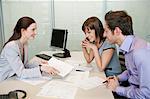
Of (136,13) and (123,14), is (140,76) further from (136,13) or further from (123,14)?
(136,13)

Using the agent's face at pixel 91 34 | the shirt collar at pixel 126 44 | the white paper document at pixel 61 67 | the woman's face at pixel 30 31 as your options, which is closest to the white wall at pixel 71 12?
the agent's face at pixel 91 34

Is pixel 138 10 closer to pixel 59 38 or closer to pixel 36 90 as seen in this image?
pixel 59 38

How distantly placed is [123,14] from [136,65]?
0.41 metres

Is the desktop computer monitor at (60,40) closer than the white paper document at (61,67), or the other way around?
the white paper document at (61,67)

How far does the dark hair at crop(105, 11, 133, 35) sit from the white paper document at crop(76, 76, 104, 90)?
484 mm

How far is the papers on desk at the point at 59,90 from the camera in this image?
153 cm

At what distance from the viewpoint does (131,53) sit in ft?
5.02

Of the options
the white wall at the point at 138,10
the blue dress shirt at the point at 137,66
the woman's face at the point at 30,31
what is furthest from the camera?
the white wall at the point at 138,10

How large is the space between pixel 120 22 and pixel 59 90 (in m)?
0.69

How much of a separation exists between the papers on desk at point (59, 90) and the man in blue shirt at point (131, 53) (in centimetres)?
31

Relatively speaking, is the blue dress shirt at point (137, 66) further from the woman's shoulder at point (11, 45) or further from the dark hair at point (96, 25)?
the woman's shoulder at point (11, 45)

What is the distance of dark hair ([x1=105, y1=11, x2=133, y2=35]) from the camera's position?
5.19 feet

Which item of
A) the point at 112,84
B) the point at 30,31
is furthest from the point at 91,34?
the point at 112,84

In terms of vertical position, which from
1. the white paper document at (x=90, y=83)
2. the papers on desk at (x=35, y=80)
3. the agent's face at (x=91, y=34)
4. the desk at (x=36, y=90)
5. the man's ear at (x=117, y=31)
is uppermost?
the man's ear at (x=117, y=31)
